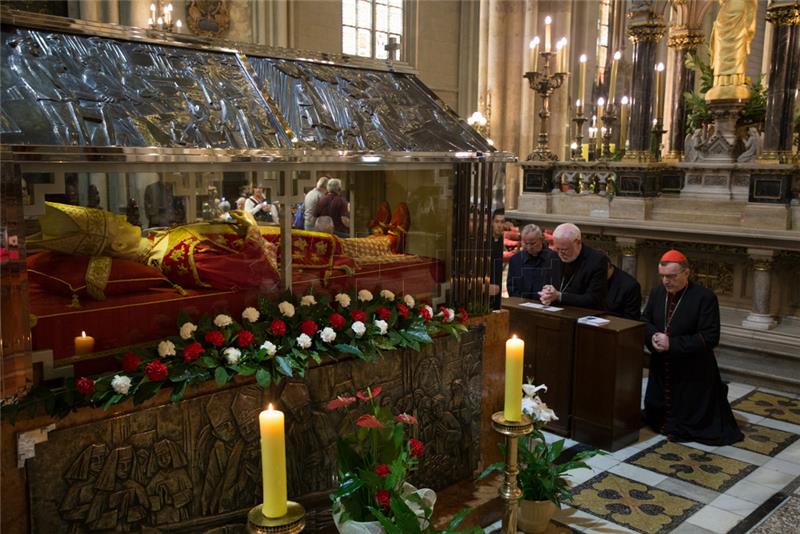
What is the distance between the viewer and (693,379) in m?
5.06

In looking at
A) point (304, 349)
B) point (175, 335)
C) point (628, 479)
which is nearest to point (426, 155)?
point (304, 349)

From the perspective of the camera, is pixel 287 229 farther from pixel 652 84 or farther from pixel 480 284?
pixel 652 84

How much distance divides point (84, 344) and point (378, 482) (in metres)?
1.15

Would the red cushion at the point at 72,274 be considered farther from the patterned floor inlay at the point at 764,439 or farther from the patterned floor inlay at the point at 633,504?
the patterned floor inlay at the point at 764,439

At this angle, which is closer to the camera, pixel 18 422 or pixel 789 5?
pixel 18 422

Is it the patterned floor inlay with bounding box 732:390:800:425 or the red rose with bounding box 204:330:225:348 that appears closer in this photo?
the red rose with bounding box 204:330:225:348

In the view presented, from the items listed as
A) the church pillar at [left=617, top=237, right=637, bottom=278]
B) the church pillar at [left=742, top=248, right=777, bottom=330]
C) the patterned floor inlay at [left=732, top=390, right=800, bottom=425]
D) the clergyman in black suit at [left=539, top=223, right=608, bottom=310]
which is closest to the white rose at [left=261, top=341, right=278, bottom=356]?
the clergyman in black suit at [left=539, top=223, right=608, bottom=310]

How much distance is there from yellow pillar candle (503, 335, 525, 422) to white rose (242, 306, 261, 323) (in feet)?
3.36

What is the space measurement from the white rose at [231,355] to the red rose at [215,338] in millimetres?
42

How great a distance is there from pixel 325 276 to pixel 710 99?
6.22m

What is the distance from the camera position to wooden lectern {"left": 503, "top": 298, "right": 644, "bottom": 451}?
4762mm

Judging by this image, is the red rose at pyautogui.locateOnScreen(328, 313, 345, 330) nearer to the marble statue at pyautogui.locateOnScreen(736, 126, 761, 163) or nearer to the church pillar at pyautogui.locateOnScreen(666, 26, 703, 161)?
the marble statue at pyautogui.locateOnScreen(736, 126, 761, 163)

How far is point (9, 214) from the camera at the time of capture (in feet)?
6.98

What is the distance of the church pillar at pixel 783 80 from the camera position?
7086 millimetres
